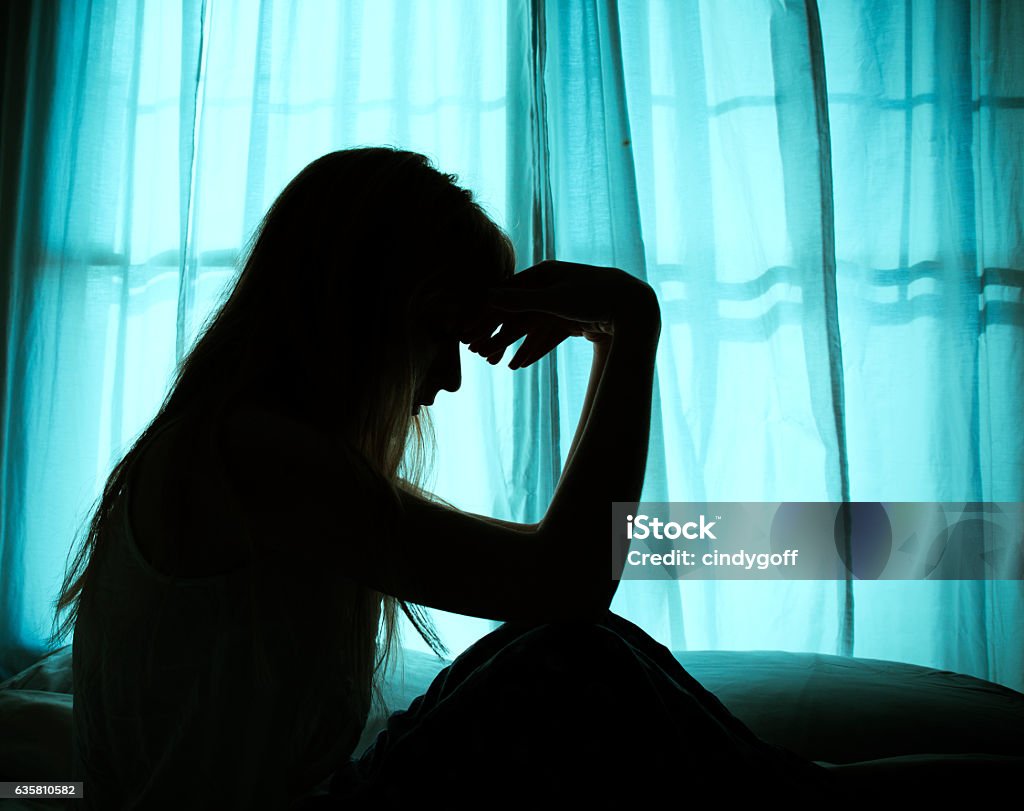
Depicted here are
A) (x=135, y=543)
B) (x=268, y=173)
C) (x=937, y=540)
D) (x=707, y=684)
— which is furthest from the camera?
(x=268, y=173)

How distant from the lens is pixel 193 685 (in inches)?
22.5

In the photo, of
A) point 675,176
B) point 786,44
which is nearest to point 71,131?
point 675,176

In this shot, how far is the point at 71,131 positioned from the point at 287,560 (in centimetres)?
166

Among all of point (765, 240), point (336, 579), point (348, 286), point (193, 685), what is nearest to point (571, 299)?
point (348, 286)

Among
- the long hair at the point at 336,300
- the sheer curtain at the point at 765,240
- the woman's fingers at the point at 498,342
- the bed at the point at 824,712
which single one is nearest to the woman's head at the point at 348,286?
the long hair at the point at 336,300

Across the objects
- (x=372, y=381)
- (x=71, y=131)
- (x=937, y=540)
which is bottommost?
(x=937, y=540)

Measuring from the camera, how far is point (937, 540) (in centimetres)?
155

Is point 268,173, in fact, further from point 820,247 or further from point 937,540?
point 937,540

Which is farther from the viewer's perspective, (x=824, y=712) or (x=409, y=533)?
(x=824, y=712)

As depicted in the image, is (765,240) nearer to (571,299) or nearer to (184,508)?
(571,299)

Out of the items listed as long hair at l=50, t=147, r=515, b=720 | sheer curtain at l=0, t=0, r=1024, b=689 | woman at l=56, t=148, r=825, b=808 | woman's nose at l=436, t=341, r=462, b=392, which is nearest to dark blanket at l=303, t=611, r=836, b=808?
woman at l=56, t=148, r=825, b=808

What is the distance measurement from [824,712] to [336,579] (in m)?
0.68

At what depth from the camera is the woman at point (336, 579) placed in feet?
1.82

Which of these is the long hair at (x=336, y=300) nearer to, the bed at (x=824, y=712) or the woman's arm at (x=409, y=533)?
the woman's arm at (x=409, y=533)
